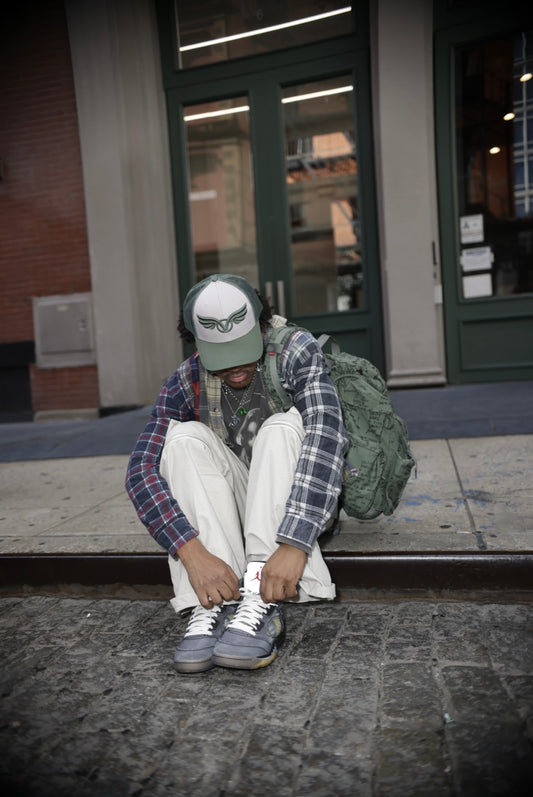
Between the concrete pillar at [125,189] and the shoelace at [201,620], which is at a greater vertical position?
the concrete pillar at [125,189]

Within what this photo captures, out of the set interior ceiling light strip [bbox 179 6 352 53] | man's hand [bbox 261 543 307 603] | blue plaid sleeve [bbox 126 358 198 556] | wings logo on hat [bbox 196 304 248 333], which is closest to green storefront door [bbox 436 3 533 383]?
interior ceiling light strip [bbox 179 6 352 53]

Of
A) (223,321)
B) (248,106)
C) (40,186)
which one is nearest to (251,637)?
(223,321)

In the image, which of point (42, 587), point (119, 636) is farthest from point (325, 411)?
point (42, 587)

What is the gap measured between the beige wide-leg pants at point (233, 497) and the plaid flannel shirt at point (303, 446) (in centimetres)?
5

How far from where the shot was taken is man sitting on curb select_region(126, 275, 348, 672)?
204 centimetres

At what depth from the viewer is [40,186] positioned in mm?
7492

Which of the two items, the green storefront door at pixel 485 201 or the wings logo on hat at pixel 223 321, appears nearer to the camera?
the wings logo on hat at pixel 223 321

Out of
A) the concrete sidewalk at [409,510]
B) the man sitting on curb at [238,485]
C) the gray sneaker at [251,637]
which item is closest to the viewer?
the gray sneaker at [251,637]

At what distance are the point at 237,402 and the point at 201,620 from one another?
822mm

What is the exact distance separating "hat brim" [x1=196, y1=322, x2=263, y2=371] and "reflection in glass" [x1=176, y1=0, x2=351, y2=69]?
229 inches

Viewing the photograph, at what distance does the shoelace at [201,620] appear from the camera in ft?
6.74

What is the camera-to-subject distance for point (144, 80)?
717cm

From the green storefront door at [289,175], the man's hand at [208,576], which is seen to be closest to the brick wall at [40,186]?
the green storefront door at [289,175]

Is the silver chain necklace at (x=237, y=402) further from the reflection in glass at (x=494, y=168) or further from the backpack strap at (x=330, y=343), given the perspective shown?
the reflection in glass at (x=494, y=168)
